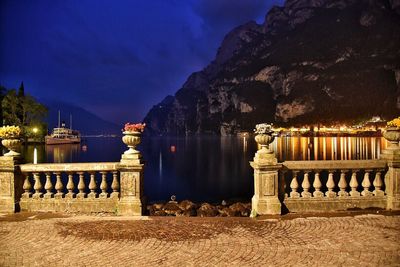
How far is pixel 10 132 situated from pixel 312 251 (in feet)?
30.3

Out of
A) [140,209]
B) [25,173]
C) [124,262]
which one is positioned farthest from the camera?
[25,173]

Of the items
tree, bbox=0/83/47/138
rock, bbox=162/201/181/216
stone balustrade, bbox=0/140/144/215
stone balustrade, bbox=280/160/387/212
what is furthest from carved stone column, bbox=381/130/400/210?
tree, bbox=0/83/47/138

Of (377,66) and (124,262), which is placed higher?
(377,66)

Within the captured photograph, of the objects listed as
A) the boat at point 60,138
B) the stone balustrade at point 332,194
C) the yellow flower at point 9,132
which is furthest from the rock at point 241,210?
the boat at point 60,138

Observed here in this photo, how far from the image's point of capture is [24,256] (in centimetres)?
655

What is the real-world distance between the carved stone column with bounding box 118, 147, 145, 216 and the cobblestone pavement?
2.06 feet

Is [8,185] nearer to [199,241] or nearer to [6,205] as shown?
[6,205]

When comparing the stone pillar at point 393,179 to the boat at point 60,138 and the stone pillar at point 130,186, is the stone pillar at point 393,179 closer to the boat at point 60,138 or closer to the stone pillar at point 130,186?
the stone pillar at point 130,186

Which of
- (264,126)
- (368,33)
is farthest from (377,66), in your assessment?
(264,126)

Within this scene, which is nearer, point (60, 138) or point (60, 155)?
point (60, 155)

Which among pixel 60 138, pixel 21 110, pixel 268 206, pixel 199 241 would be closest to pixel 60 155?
pixel 21 110

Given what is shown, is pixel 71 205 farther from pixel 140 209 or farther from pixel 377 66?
pixel 377 66

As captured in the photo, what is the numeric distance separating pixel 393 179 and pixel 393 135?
4.39ft

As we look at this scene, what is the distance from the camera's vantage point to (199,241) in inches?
291
